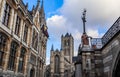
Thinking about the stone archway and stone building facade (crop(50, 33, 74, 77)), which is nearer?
the stone archway

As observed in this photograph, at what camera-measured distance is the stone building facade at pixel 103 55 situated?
7.38m

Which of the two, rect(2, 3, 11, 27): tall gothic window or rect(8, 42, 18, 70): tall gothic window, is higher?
rect(2, 3, 11, 27): tall gothic window

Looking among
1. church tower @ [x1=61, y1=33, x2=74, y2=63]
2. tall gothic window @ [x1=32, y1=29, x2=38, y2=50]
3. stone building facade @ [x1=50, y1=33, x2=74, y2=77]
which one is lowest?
stone building facade @ [x1=50, y1=33, x2=74, y2=77]

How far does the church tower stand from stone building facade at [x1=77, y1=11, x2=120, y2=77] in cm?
9124

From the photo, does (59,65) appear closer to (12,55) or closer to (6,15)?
(12,55)

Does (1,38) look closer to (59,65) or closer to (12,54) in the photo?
(12,54)

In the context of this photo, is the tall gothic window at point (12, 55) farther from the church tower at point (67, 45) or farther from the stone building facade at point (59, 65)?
the church tower at point (67, 45)

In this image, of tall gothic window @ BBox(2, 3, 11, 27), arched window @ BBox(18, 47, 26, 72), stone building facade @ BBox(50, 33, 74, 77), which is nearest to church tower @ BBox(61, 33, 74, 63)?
stone building facade @ BBox(50, 33, 74, 77)

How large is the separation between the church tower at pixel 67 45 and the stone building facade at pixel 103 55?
9124 cm

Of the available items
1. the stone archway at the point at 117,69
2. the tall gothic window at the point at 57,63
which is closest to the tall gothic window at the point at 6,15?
the stone archway at the point at 117,69

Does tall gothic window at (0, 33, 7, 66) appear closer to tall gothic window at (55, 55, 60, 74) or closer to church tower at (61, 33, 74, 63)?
A: tall gothic window at (55, 55, 60, 74)

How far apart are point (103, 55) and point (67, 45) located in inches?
3733

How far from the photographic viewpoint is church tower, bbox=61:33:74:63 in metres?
102

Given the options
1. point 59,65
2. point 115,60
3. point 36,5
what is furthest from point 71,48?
point 115,60
